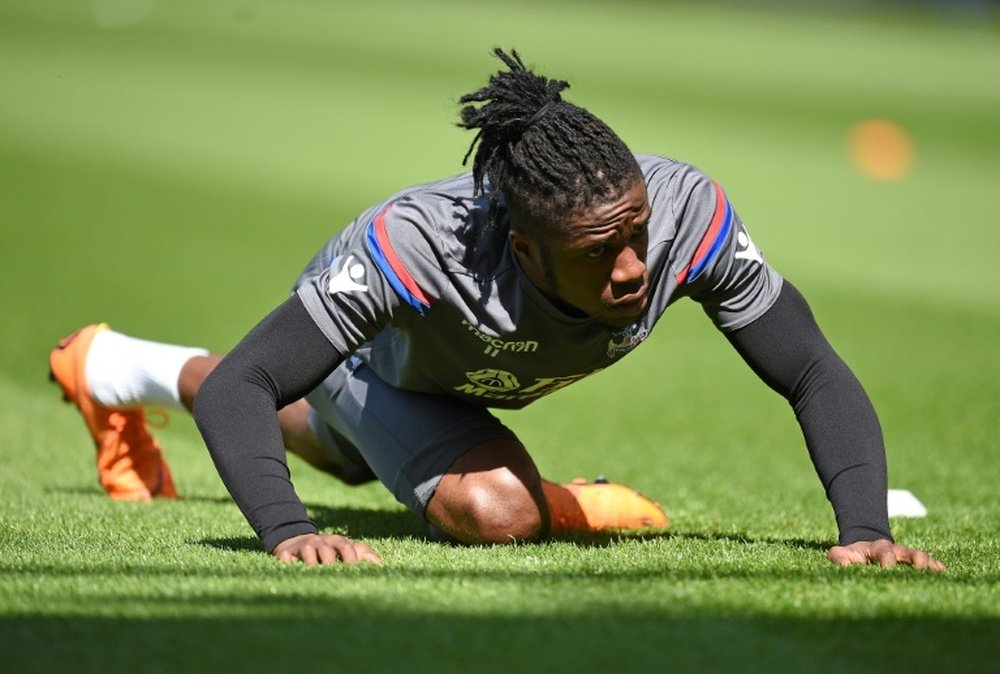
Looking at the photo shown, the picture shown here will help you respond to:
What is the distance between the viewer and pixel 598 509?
4621mm

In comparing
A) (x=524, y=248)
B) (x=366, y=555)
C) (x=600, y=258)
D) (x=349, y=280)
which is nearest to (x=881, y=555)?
(x=600, y=258)

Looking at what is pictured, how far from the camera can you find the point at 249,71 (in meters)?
20.2

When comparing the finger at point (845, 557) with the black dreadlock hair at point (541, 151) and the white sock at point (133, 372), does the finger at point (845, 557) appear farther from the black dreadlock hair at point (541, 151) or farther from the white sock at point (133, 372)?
the white sock at point (133, 372)

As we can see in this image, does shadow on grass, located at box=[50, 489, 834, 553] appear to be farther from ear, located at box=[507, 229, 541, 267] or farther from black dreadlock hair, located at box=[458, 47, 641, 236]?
black dreadlock hair, located at box=[458, 47, 641, 236]

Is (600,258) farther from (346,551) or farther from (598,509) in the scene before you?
(598,509)

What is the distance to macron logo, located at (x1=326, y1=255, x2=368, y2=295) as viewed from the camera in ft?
12.0

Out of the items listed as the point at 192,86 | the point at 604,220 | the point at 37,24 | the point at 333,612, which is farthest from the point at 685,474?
the point at 37,24

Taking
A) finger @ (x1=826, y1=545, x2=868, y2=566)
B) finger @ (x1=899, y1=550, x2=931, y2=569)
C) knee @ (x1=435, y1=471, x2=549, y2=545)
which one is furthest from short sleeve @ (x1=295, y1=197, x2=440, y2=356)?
finger @ (x1=899, y1=550, x2=931, y2=569)

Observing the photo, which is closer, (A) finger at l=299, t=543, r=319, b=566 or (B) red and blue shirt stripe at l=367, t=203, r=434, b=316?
(A) finger at l=299, t=543, r=319, b=566

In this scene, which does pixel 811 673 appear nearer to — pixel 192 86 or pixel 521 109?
pixel 521 109

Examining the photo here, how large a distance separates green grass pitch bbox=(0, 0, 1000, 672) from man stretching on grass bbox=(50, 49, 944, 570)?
0.73ft

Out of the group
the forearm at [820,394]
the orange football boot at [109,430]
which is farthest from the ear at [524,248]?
the orange football boot at [109,430]

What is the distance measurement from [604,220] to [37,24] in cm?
2103

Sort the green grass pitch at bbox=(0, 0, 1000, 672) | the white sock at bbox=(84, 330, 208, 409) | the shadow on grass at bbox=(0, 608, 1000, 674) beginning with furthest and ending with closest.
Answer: the white sock at bbox=(84, 330, 208, 409)
the green grass pitch at bbox=(0, 0, 1000, 672)
the shadow on grass at bbox=(0, 608, 1000, 674)
